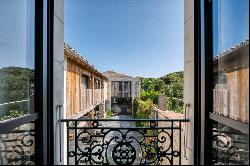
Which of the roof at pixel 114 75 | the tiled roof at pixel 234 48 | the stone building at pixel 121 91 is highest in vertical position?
the roof at pixel 114 75

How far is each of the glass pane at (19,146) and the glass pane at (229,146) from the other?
128 centimetres

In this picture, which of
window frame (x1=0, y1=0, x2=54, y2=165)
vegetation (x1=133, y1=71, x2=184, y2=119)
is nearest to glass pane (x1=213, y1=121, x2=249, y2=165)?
window frame (x1=0, y1=0, x2=54, y2=165)

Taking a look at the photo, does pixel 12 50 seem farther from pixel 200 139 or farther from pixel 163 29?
pixel 163 29

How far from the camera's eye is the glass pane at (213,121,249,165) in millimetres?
1546

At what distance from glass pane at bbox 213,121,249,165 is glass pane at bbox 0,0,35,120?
54.9 inches

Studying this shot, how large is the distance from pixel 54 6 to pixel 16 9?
0.32m

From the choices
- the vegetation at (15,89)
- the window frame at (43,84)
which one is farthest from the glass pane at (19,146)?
the vegetation at (15,89)

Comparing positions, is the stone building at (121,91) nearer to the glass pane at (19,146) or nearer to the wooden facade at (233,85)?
the glass pane at (19,146)

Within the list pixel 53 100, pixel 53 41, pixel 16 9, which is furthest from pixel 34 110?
pixel 16 9

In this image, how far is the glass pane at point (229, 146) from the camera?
155cm

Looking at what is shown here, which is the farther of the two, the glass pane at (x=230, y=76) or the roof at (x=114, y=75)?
the roof at (x=114, y=75)

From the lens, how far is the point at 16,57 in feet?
7.95

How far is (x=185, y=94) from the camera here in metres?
2.79

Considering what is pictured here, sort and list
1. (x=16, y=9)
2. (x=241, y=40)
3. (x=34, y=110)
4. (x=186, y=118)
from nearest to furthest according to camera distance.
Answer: (x=241, y=40) < (x=34, y=110) < (x=16, y=9) < (x=186, y=118)
